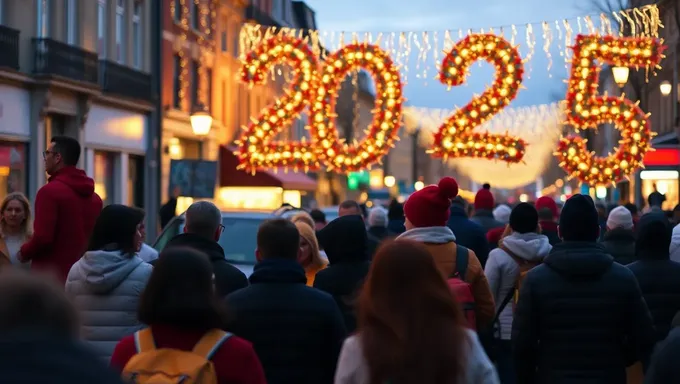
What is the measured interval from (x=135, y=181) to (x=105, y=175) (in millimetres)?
2955

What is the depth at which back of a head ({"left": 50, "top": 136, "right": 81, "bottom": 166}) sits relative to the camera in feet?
29.7

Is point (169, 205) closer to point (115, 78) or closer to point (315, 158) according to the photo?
point (315, 158)

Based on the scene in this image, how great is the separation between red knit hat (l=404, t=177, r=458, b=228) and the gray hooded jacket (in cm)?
173

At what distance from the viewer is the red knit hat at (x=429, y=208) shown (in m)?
7.46

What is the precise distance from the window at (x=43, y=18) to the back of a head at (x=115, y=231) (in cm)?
2138

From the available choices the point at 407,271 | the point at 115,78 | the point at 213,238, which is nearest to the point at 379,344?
the point at 407,271

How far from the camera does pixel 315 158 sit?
19625 millimetres

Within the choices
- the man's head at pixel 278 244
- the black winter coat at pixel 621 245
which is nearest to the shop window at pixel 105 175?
the black winter coat at pixel 621 245

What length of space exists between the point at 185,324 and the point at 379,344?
72cm

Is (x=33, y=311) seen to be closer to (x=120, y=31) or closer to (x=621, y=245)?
(x=621, y=245)

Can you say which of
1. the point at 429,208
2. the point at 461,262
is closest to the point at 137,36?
the point at 429,208

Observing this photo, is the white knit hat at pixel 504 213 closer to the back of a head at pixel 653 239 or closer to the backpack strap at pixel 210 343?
the back of a head at pixel 653 239

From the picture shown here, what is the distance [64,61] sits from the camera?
2811 cm

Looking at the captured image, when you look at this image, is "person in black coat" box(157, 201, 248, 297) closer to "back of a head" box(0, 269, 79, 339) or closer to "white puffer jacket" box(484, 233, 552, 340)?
"white puffer jacket" box(484, 233, 552, 340)
